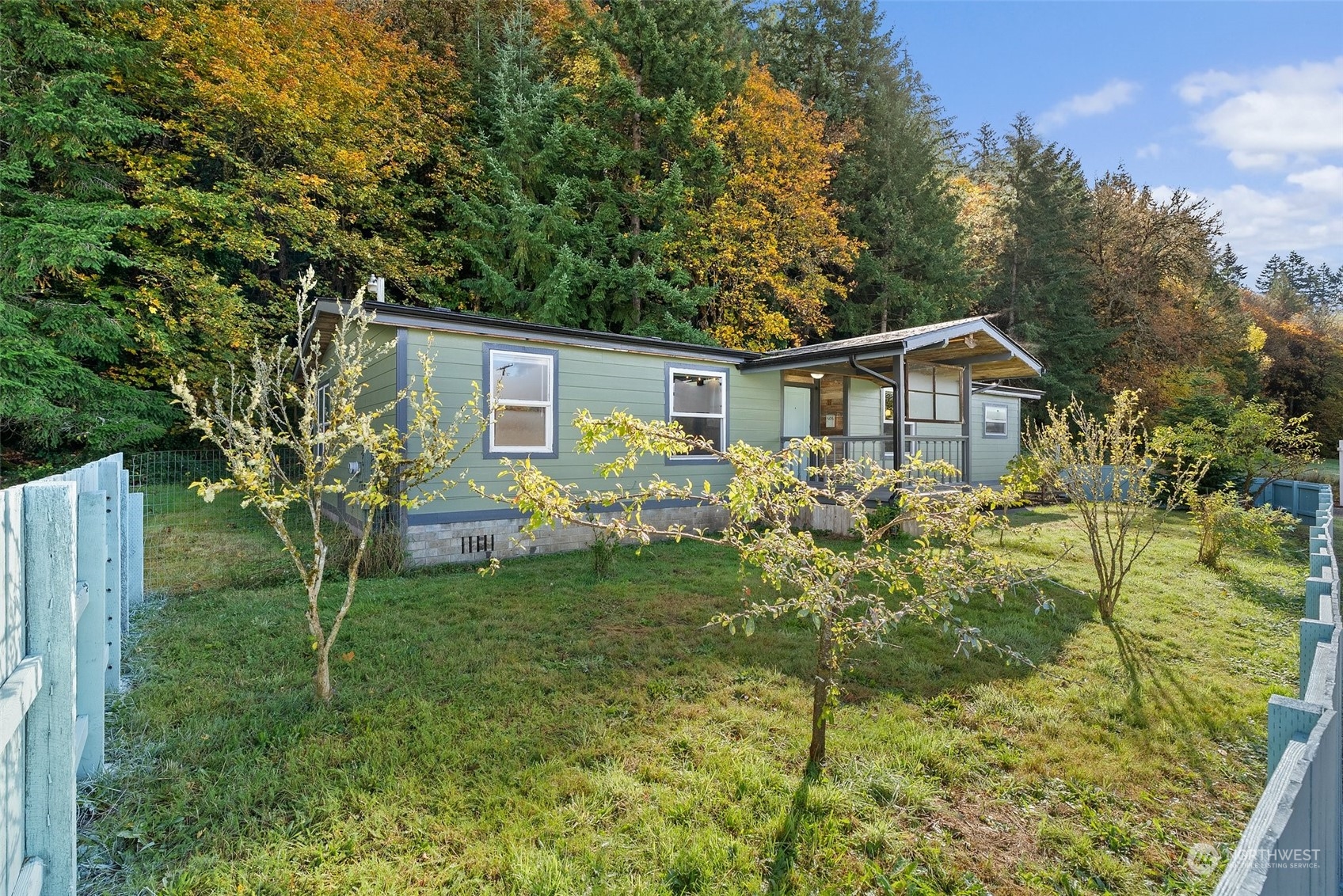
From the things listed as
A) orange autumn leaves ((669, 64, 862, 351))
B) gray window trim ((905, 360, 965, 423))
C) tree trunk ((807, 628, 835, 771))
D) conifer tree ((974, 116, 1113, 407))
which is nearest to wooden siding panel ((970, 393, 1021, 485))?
gray window trim ((905, 360, 965, 423))

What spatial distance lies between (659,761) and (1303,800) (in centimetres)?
234

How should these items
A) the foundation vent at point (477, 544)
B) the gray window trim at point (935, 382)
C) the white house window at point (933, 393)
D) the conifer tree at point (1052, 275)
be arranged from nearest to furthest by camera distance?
1. the foundation vent at point (477, 544)
2. the gray window trim at point (935, 382)
3. the white house window at point (933, 393)
4. the conifer tree at point (1052, 275)

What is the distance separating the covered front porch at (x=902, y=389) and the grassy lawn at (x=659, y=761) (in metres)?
4.42

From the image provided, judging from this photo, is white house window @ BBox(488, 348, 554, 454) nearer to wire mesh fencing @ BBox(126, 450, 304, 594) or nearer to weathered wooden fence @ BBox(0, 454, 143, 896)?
wire mesh fencing @ BBox(126, 450, 304, 594)

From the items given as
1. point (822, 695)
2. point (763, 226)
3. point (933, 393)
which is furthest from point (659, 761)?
point (763, 226)

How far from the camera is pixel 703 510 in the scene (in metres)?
9.79

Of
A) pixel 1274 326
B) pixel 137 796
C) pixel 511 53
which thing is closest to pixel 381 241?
pixel 511 53

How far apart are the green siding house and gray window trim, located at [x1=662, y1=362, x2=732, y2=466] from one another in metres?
0.02

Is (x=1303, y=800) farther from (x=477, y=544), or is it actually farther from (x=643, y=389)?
(x=643, y=389)

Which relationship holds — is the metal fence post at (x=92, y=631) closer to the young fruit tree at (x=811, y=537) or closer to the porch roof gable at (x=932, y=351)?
the young fruit tree at (x=811, y=537)

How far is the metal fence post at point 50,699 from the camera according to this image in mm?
1493

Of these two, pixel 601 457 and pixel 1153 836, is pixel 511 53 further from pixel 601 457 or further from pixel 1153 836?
pixel 1153 836

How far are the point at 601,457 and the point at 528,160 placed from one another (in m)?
10.2

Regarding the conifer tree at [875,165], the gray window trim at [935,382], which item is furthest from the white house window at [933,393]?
the conifer tree at [875,165]
